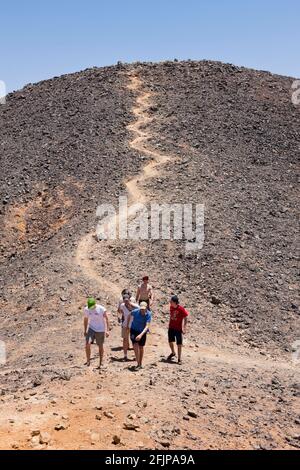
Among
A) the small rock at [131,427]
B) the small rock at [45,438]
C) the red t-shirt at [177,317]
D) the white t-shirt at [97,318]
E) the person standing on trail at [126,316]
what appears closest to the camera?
the small rock at [45,438]

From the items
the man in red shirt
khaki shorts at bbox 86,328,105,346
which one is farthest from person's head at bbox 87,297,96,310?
the man in red shirt

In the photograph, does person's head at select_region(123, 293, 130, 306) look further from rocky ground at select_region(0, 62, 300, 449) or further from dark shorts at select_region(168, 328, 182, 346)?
rocky ground at select_region(0, 62, 300, 449)

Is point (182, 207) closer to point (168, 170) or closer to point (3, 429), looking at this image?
point (168, 170)

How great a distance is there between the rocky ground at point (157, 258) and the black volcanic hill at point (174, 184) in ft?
0.31

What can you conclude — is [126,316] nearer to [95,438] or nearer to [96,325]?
[96,325]

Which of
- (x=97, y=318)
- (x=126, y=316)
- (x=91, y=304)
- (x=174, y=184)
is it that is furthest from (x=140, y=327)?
(x=174, y=184)

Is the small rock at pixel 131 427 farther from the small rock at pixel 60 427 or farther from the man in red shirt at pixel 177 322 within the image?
the man in red shirt at pixel 177 322

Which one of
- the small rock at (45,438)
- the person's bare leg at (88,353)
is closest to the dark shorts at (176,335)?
the person's bare leg at (88,353)

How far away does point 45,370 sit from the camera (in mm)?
14195

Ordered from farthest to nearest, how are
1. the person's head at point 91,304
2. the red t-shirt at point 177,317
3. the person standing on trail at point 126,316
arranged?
the person standing on trail at point 126,316 → the red t-shirt at point 177,317 → the person's head at point 91,304

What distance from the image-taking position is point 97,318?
→ 13.6 m

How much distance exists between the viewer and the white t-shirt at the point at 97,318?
13567 mm

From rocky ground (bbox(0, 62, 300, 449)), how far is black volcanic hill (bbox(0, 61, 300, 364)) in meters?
0.10

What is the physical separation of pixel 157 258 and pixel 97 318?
33.3ft
